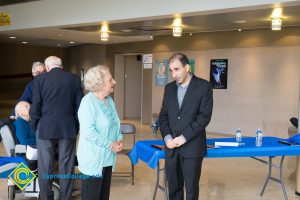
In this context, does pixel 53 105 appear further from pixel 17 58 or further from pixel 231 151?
pixel 17 58

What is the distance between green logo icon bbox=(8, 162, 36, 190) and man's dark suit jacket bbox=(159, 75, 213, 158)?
1823mm

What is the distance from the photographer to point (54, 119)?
419 cm

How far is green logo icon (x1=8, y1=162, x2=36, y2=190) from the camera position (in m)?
4.55

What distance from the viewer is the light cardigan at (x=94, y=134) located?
305 cm

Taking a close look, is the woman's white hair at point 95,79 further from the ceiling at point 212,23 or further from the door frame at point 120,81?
the door frame at point 120,81

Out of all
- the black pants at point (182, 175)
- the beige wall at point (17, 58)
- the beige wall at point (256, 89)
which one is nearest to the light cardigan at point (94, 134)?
the black pants at point (182, 175)

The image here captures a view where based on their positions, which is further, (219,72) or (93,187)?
(219,72)

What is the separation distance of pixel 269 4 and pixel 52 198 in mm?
3828

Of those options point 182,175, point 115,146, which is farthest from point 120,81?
point 115,146

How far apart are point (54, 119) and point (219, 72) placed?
7.03 meters

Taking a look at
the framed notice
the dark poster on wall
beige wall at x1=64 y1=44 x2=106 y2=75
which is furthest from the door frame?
the dark poster on wall

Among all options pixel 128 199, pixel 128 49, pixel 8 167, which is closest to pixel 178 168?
pixel 128 199

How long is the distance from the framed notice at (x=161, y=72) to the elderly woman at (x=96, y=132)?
8899mm

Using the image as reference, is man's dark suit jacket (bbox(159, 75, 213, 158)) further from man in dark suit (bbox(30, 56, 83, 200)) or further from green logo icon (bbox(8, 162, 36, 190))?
green logo icon (bbox(8, 162, 36, 190))
